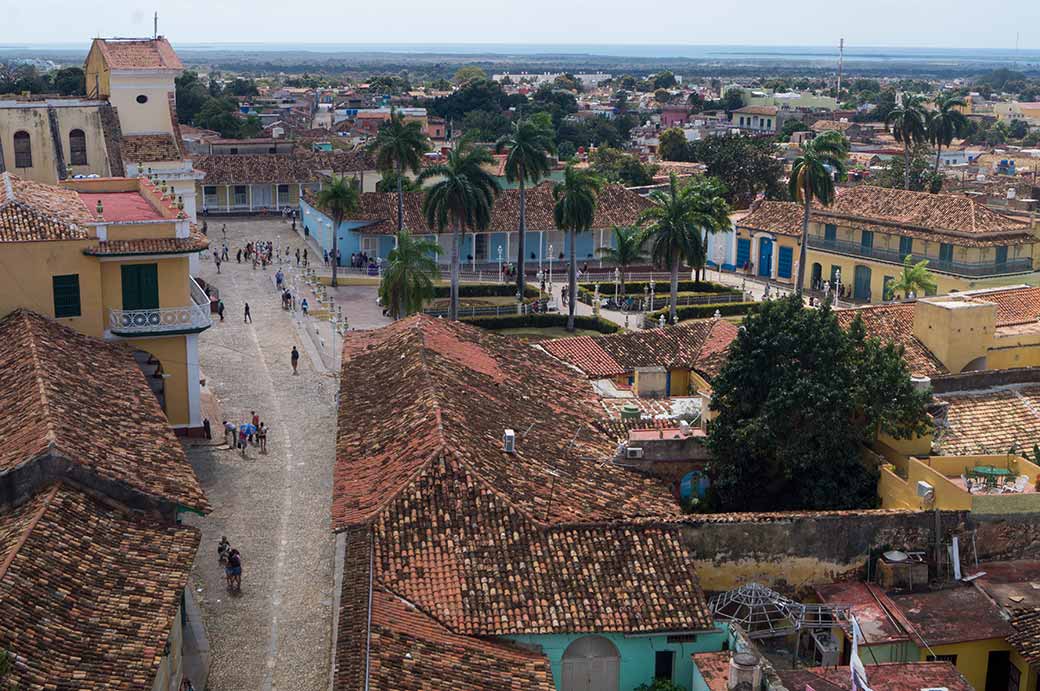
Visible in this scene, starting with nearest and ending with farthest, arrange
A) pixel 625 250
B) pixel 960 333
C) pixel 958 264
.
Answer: pixel 960 333
pixel 958 264
pixel 625 250

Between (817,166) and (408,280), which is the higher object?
(817,166)

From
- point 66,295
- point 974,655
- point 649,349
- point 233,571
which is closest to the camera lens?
point 974,655

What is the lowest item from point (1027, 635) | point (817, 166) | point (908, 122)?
point (1027, 635)

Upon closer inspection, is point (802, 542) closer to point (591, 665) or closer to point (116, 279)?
point (591, 665)

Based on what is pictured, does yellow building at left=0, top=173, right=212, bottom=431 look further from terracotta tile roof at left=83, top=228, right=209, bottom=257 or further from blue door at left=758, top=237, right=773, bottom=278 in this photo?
blue door at left=758, top=237, right=773, bottom=278

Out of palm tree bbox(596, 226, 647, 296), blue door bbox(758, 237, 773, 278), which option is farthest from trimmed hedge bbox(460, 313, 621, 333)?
blue door bbox(758, 237, 773, 278)

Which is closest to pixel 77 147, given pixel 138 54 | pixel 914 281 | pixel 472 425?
pixel 138 54

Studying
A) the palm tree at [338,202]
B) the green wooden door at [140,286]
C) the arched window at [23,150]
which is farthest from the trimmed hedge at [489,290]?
the green wooden door at [140,286]
